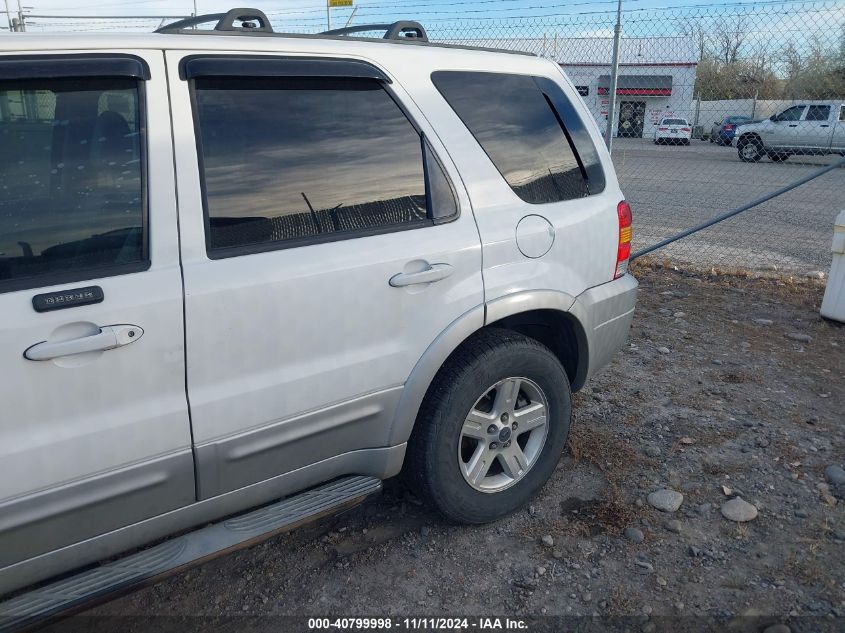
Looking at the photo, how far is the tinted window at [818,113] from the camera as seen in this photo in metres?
18.5

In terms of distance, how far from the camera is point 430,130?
8.98 ft

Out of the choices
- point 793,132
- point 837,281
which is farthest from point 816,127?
point 837,281

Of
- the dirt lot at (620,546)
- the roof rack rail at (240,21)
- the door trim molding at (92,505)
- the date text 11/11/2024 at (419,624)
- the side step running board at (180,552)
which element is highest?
the roof rack rail at (240,21)

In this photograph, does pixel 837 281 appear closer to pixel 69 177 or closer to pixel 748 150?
pixel 69 177

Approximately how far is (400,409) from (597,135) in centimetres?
169

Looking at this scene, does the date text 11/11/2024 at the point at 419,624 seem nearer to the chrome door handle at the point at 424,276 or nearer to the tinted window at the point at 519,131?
the chrome door handle at the point at 424,276

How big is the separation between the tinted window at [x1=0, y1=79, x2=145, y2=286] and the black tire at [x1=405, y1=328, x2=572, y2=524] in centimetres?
126

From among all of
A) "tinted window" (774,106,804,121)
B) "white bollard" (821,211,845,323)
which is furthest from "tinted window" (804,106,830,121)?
"white bollard" (821,211,845,323)

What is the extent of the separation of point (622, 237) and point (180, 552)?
2.35 metres

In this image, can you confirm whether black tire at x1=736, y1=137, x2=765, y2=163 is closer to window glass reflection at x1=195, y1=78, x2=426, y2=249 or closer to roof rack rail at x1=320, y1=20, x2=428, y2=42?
roof rack rail at x1=320, y1=20, x2=428, y2=42

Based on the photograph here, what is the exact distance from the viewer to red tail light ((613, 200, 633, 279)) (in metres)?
3.37

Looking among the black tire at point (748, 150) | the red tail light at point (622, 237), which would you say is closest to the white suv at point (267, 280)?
the red tail light at point (622, 237)

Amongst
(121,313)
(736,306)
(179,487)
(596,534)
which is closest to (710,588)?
(596,534)

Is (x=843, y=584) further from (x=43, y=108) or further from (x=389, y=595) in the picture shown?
(x=43, y=108)
